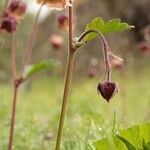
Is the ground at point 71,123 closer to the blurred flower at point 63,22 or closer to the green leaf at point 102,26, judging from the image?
the green leaf at point 102,26

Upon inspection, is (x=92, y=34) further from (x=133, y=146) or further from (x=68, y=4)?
(x=133, y=146)

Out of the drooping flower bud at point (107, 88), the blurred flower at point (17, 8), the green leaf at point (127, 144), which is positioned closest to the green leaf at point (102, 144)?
the green leaf at point (127, 144)

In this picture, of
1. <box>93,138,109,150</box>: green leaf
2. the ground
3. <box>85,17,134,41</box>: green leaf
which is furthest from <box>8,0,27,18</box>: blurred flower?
<box>93,138,109,150</box>: green leaf

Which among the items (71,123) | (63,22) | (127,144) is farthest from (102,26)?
(71,123)

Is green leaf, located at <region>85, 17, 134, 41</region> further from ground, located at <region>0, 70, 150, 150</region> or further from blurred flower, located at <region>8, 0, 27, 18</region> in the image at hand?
blurred flower, located at <region>8, 0, 27, 18</region>

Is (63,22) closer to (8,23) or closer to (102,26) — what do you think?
(8,23)
